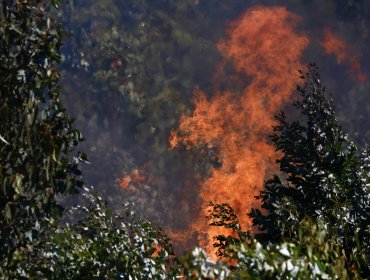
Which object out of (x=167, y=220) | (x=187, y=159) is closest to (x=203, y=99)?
(x=187, y=159)

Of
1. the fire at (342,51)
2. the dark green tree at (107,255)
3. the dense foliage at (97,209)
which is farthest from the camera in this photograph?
the fire at (342,51)

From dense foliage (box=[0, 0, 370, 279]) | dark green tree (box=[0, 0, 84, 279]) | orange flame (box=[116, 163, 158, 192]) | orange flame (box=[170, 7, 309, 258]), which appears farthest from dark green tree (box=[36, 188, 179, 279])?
orange flame (box=[116, 163, 158, 192])

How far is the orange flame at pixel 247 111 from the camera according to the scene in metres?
49.4

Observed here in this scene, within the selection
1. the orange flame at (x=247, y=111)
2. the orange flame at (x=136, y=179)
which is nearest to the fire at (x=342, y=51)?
the orange flame at (x=247, y=111)

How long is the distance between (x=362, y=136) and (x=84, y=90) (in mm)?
32842

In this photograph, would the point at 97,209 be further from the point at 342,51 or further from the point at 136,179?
the point at 342,51

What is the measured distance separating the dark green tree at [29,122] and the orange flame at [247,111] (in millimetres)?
38264

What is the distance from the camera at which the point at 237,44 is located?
61.0m

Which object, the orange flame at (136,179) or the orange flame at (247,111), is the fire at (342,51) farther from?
the orange flame at (136,179)

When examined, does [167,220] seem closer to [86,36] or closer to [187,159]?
[187,159]

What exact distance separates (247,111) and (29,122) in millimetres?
48538

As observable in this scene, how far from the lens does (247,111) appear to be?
182 ft

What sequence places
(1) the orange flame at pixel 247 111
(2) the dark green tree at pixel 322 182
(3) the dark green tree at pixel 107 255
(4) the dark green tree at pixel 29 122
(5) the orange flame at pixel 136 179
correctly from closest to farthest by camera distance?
(4) the dark green tree at pixel 29 122
(3) the dark green tree at pixel 107 255
(2) the dark green tree at pixel 322 182
(1) the orange flame at pixel 247 111
(5) the orange flame at pixel 136 179

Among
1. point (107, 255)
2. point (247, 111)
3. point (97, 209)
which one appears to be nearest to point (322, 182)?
point (97, 209)
